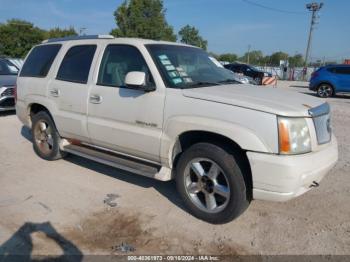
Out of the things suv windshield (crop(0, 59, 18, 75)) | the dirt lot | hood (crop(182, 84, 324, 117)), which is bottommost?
the dirt lot

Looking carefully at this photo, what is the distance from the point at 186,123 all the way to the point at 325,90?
15.9m

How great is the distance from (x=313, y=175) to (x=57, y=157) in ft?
13.3

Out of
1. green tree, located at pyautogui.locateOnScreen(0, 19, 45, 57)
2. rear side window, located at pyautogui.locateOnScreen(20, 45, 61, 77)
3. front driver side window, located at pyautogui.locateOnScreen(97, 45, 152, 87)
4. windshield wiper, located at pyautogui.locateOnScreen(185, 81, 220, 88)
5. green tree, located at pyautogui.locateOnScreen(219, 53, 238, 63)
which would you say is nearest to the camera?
windshield wiper, located at pyautogui.locateOnScreen(185, 81, 220, 88)

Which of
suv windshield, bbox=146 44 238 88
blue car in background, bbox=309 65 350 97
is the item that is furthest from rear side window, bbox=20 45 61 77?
blue car in background, bbox=309 65 350 97

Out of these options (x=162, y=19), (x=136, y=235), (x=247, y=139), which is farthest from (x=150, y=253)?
(x=162, y=19)

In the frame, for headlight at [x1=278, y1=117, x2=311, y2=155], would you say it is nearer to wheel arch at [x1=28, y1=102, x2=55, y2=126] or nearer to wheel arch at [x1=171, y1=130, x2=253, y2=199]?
wheel arch at [x1=171, y1=130, x2=253, y2=199]

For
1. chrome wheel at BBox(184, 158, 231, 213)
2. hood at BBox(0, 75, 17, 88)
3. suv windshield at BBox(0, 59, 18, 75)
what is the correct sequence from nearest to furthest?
chrome wheel at BBox(184, 158, 231, 213) → hood at BBox(0, 75, 17, 88) → suv windshield at BBox(0, 59, 18, 75)

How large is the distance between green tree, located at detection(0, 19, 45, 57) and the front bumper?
174 feet

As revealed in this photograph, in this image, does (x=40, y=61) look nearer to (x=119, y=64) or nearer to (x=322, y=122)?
(x=119, y=64)

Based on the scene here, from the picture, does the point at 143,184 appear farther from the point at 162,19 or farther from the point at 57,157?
the point at 162,19

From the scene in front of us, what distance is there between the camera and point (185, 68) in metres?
4.28

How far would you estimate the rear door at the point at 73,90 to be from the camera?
478 centimetres

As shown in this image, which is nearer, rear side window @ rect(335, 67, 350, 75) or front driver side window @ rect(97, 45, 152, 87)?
front driver side window @ rect(97, 45, 152, 87)

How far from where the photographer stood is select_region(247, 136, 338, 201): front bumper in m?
3.15
